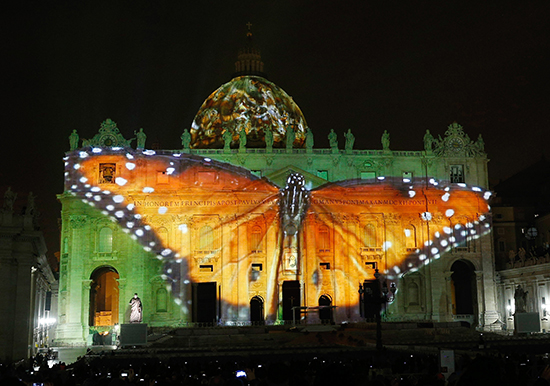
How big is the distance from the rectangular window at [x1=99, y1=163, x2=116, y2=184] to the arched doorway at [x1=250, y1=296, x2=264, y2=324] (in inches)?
617

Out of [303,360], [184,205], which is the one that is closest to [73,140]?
[184,205]

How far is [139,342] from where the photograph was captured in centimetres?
3909

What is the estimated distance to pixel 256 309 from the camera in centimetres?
6456

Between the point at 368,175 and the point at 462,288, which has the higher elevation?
the point at 368,175

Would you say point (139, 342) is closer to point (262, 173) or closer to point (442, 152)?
point (262, 173)

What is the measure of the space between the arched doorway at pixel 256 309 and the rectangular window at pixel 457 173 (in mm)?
20480

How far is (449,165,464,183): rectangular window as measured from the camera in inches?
2675

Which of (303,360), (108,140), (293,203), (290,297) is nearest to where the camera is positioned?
(303,360)

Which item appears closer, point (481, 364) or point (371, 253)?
point (481, 364)

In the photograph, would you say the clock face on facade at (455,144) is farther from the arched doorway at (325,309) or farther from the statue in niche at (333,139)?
the arched doorway at (325,309)

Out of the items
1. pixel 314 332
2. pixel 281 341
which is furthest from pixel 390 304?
pixel 281 341

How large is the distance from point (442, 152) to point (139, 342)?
37.9 m

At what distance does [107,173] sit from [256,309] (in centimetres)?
1715

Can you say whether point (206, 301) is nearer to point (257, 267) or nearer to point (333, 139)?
point (257, 267)
